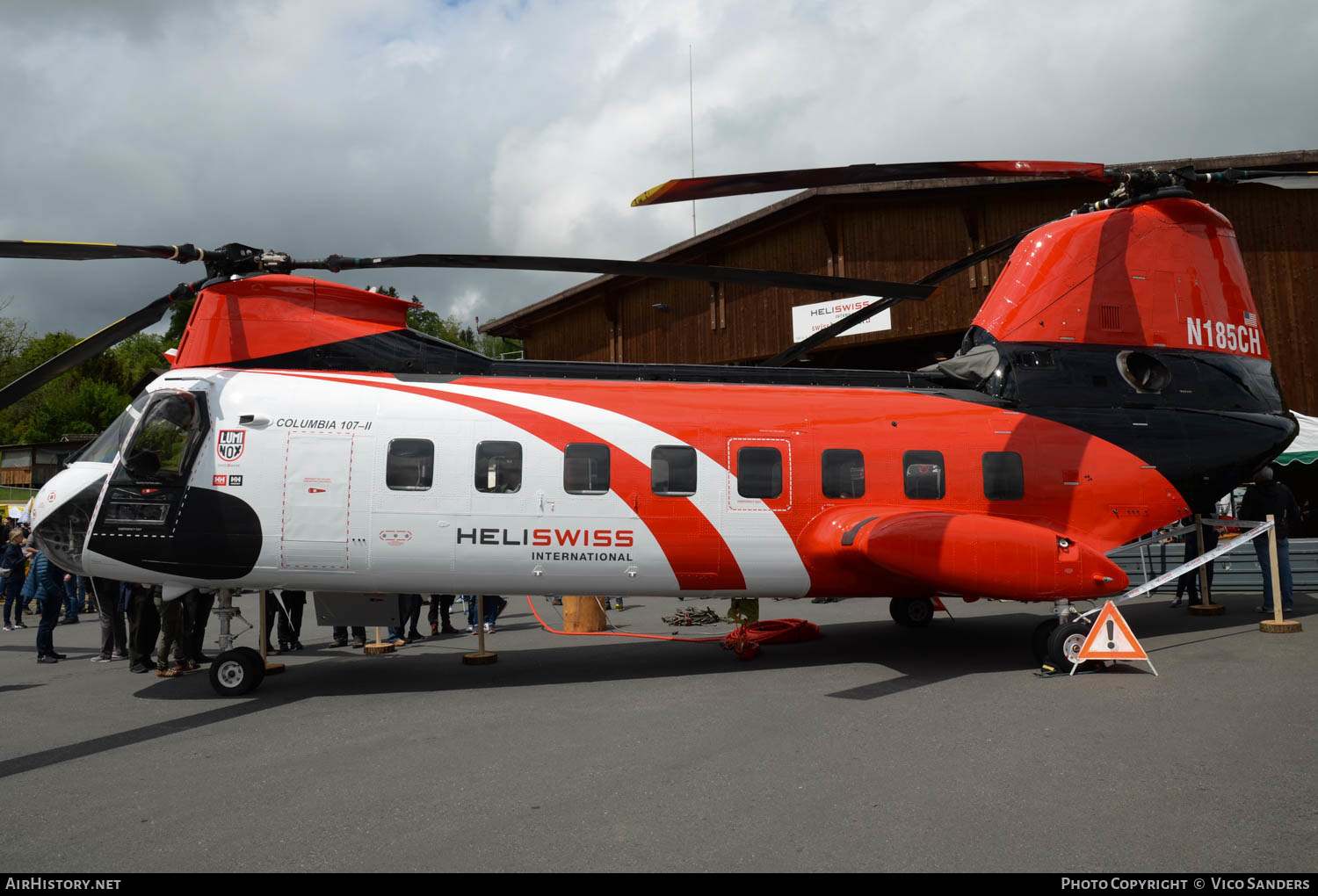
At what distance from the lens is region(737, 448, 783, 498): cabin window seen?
9.41 metres

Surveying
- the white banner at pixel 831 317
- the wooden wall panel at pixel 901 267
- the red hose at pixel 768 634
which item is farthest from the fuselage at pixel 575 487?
the white banner at pixel 831 317

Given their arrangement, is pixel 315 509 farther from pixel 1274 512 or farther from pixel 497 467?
pixel 1274 512

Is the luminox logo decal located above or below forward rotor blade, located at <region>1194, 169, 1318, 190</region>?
below

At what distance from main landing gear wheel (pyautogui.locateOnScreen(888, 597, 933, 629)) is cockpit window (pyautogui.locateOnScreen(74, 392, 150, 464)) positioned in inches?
416

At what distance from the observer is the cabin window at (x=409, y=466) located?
901 cm

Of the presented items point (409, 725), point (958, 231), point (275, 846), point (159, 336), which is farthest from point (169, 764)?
point (159, 336)

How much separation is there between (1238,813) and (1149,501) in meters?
5.97

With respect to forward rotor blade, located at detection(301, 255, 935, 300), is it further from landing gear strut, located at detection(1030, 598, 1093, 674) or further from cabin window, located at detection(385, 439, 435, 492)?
landing gear strut, located at detection(1030, 598, 1093, 674)

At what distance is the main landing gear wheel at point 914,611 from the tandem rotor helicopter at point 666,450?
296 cm

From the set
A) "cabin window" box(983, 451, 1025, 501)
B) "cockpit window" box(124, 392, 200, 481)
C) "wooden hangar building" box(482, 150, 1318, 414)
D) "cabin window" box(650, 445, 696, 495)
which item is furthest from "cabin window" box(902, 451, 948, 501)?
"wooden hangar building" box(482, 150, 1318, 414)

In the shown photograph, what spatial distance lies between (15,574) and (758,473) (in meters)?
15.1

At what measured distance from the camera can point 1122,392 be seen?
33.4 ft

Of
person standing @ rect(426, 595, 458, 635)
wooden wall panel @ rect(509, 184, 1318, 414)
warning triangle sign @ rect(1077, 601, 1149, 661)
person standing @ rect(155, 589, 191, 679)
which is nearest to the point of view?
warning triangle sign @ rect(1077, 601, 1149, 661)

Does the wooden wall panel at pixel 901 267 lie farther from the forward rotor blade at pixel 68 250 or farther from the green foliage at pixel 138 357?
the green foliage at pixel 138 357
